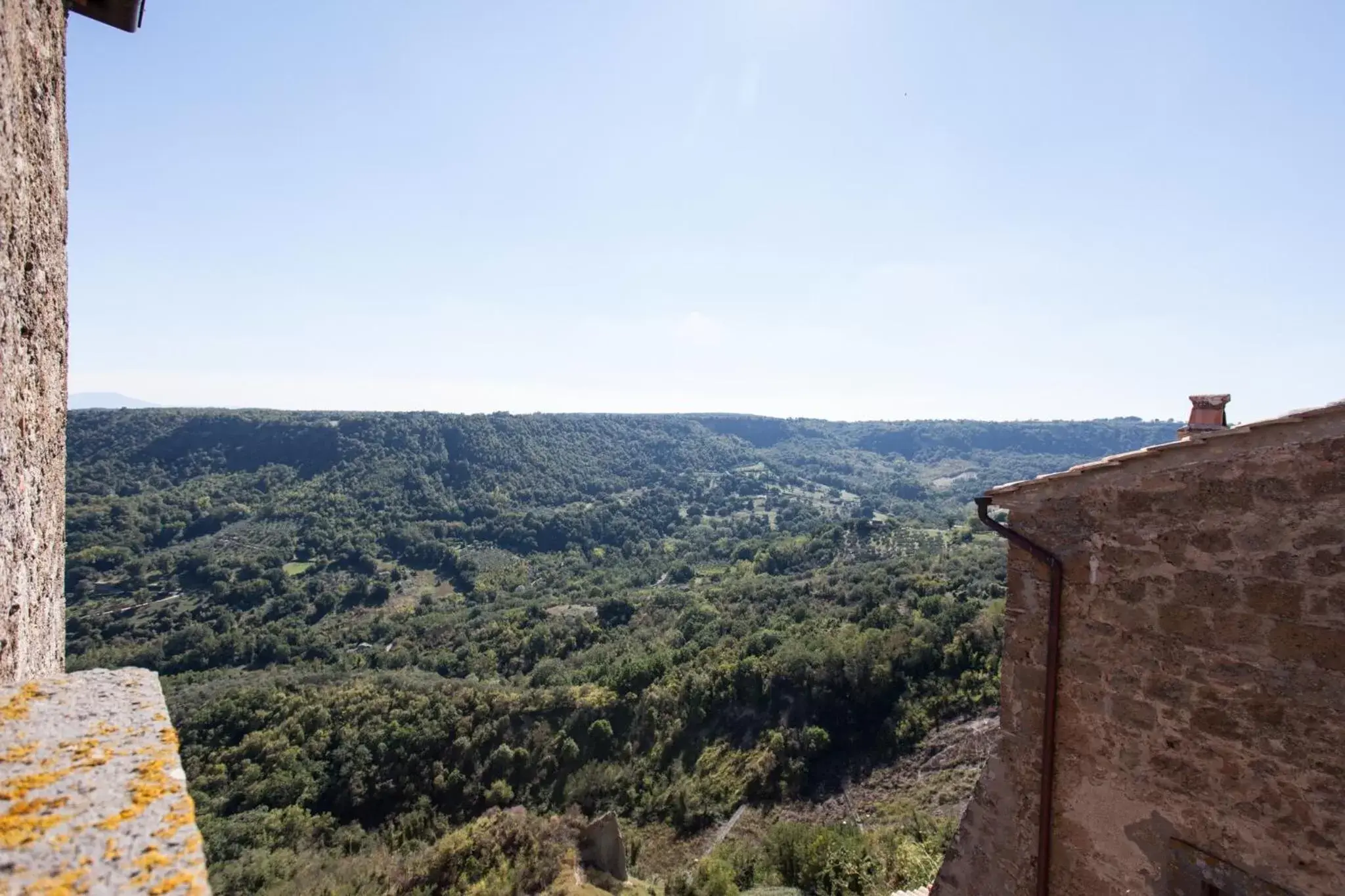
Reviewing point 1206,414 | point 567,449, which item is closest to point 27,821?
point 1206,414

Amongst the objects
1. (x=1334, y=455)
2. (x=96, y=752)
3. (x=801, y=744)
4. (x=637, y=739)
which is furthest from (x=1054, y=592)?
(x=637, y=739)

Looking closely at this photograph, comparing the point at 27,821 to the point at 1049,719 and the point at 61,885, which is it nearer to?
the point at 61,885

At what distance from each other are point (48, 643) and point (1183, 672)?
19.4 ft

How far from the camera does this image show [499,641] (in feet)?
146

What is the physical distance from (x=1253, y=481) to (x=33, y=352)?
585 centimetres

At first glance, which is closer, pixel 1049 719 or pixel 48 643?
pixel 48 643

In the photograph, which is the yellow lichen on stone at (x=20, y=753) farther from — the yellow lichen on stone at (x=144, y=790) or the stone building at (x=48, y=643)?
the yellow lichen on stone at (x=144, y=790)

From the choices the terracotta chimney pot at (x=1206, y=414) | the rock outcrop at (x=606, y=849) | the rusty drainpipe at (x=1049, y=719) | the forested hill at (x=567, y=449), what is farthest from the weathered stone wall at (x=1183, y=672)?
the forested hill at (x=567, y=449)

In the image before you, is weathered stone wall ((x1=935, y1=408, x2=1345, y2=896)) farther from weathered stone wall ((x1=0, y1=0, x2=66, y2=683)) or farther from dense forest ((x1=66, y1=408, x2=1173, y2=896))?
dense forest ((x1=66, y1=408, x2=1173, y2=896))

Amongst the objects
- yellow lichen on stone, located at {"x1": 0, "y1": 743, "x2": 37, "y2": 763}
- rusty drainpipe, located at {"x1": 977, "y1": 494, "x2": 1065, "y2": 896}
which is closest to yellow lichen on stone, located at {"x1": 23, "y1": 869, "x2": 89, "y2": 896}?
yellow lichen on stone, located at {"x1": 0, "y1": 743, "x2": 37, "y2": 763}

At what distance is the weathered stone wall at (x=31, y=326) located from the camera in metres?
2.22

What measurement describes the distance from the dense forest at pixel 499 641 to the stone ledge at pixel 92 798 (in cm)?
1361

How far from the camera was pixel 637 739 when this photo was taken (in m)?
26.0

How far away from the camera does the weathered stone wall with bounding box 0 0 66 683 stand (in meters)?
2.22
